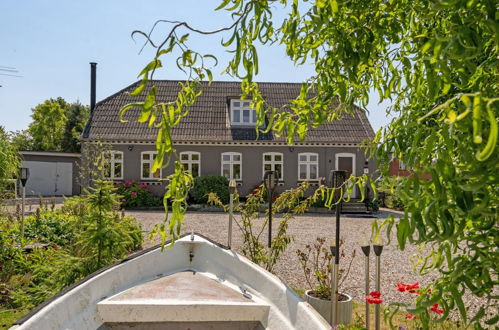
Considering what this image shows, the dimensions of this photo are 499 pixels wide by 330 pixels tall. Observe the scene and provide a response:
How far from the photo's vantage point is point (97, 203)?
5359 mm

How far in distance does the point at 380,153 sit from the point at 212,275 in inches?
134

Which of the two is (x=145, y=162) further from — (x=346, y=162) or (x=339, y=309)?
(x=339, y=309)

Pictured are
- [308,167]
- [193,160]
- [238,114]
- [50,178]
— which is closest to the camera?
[193,160]

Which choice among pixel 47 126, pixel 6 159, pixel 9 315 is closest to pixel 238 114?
pixel 6 159

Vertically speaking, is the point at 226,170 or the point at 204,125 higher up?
the point at 204,125

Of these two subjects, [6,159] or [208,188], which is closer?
[6,159]

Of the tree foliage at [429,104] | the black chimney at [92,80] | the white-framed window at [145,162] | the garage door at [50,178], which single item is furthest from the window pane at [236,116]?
the tree foliage at [429,104]

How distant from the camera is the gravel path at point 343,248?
7.07 meters

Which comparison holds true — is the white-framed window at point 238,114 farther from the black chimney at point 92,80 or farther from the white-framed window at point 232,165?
the black chimney at point 92,80

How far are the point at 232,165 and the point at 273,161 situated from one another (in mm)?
2225

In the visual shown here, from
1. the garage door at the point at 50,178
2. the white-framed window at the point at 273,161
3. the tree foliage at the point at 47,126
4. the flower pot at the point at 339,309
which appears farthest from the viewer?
the tree foliage at the point at 47,126

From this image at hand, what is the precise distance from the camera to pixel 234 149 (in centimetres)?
2094

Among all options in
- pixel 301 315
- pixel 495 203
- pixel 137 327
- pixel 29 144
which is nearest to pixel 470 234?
pixel 495 203

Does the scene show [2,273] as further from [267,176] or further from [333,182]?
[333,182]
